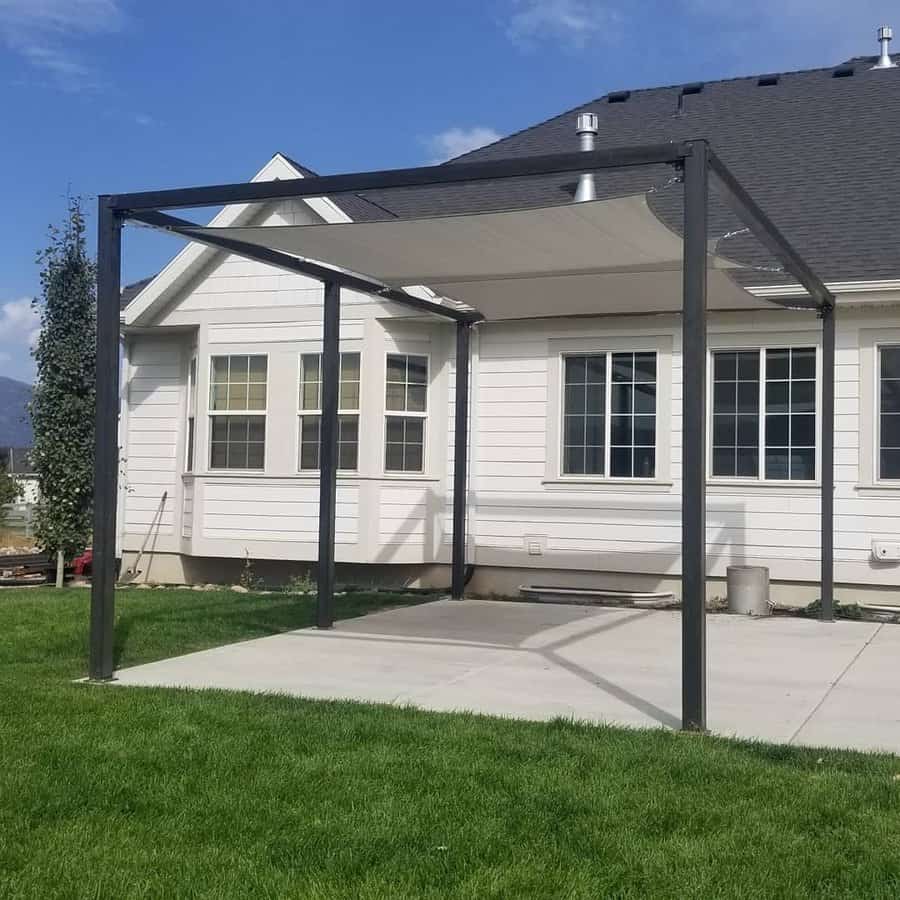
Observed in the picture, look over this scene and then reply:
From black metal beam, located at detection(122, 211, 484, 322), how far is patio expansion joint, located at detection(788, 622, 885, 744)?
505 centimetres

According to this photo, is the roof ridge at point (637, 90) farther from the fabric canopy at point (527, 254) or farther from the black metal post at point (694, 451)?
the black metal post at point (694, 451)

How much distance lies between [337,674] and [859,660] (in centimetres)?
396

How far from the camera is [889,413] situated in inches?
450

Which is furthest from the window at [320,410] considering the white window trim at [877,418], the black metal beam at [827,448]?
the white window trim at [877,418]

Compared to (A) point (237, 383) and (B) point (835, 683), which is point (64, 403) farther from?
(B) point (835, 683)

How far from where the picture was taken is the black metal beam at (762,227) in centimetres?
665

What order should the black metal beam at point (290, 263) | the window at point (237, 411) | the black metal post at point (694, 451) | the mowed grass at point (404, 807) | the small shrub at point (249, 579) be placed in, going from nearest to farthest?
the mowed grass at point (404, 807) < the black metal post at point (694, 451) < the black metal beam at point (290, 263) < the window at point (237, 411) < the small shrub at point (249, 579)

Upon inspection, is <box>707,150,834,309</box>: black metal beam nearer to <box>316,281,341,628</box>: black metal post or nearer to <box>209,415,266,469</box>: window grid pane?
<box>316,281,341,628</box>: black metal post

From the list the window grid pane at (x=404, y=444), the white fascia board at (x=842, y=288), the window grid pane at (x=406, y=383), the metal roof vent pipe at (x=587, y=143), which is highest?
the metal roof vent pipe at (x=587, y=143)

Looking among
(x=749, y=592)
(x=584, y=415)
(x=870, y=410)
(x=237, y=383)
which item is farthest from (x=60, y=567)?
(x=870, y=410)

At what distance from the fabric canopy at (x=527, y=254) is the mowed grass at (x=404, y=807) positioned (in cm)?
316

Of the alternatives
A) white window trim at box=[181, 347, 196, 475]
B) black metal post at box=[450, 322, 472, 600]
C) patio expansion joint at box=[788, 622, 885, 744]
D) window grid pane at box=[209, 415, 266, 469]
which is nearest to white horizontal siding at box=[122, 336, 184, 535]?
white window trim at box=[181, 347, 196, 475]

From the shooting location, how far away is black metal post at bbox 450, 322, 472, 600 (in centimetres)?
1227

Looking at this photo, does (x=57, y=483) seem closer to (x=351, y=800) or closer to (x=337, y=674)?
(x=337, y=674)
